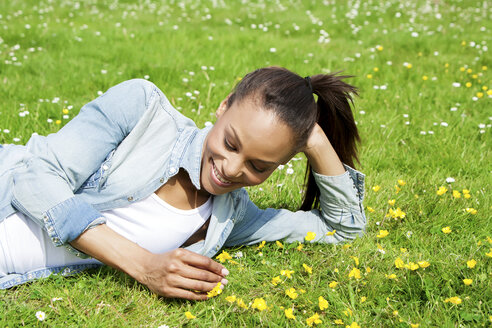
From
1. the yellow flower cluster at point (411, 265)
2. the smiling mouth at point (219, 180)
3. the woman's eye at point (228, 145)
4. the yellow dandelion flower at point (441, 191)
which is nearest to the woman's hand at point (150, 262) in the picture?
the smiling mouth at point (219, 180)

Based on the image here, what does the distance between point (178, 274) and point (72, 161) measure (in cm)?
75

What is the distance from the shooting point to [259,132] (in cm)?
224

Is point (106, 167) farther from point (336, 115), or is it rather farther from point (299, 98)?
point (336, 115)

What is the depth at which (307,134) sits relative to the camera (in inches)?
101

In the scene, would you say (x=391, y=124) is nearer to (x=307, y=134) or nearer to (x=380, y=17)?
(x=307, y=134)

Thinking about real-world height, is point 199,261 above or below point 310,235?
above

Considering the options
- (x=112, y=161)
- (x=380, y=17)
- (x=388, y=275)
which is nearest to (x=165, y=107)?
(x=112, y=161)

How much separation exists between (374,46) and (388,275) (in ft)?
18.1

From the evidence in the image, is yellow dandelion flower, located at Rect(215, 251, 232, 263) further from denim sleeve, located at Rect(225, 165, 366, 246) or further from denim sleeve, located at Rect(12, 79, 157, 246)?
denim sleeve, located at Rect(12, 79, 157, 246)

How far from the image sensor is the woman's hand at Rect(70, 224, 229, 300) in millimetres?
2334

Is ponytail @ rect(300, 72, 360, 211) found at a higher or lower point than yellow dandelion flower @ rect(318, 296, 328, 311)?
higher

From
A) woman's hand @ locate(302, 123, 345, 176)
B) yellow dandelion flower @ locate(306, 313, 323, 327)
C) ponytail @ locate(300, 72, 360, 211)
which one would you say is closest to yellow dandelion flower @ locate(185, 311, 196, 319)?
yellow dandelion flower @ locate(306, 313, 323, 327)

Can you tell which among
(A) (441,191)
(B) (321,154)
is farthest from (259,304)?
(A) (441,191)

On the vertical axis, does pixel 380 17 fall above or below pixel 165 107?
below
